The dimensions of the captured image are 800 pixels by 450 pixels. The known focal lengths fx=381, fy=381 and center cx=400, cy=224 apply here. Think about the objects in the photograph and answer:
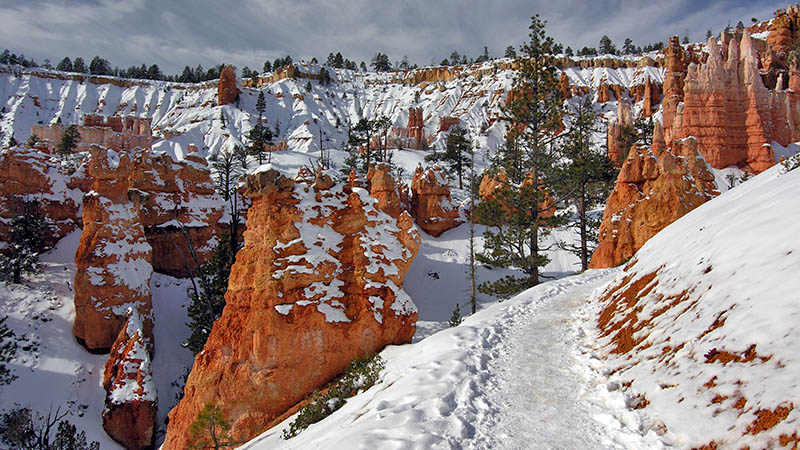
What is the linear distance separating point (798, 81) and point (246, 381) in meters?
61.3

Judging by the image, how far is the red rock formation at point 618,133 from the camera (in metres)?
41.5

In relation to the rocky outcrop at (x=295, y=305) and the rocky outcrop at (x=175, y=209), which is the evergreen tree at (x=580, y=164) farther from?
the rocky outcrop at (x=175, y=209)

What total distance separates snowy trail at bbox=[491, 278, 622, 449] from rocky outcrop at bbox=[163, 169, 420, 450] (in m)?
3.83

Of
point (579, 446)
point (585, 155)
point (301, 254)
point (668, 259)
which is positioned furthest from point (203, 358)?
point (585, 155)

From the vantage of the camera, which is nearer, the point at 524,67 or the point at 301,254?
the point at 301,254

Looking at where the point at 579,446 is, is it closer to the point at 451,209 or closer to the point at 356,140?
the point at 451,209

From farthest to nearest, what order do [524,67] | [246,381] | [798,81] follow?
1. [798,81]
2. [524,67]
3. [246,381]

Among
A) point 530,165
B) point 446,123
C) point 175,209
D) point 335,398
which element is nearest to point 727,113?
point 530,165

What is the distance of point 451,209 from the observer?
31.9 meters

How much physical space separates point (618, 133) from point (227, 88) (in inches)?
3221

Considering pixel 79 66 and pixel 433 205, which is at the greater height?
pixel 79 66

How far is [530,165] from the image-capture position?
54.3 ft

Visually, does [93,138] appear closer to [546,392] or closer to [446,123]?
[446,123]

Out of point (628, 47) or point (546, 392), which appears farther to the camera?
point (628, 47)
